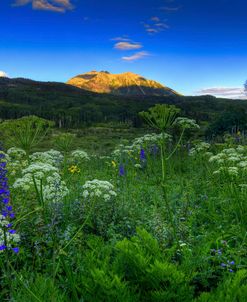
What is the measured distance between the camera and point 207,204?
882cm

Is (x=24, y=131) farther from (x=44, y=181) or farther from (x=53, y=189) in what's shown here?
(x=53, y=189)

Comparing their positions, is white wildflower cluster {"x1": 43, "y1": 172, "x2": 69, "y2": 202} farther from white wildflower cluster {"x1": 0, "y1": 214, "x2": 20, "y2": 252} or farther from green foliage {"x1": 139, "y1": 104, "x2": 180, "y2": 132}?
green foliage {"x1": 139, "y1": 104, "x2": 180, "y2": 132}

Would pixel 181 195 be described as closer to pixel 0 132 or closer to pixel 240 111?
pixel 0 132

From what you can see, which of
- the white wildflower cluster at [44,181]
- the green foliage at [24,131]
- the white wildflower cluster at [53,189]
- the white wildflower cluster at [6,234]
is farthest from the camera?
the green foliage at [24,131]

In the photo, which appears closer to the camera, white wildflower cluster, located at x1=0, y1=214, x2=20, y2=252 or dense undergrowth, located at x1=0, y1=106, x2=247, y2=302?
white wildflower cluster, located at x1=0, y1=214, x2=20, y2=252

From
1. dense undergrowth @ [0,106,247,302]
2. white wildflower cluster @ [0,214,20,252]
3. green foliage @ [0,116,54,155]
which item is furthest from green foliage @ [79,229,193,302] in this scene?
green foliage @ [0,116,54,155]

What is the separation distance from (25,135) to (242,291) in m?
3.49

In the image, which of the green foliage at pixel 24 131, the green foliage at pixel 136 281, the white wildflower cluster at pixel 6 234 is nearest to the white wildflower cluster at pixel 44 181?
the white wildflower cluster at pixel 6 234

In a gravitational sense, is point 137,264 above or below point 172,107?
below

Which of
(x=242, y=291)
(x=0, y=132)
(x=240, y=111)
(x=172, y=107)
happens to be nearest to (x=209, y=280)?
(x=242, y=291)

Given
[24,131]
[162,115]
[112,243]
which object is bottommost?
[112,243]

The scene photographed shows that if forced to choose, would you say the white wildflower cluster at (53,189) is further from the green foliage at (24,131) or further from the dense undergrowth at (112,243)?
the green foliage at (24,131)

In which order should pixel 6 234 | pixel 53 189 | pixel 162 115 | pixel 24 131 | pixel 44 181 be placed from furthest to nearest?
pixel 162 115 < pixel 24 131 < pixel 44 181 < pixel 53 189 < pixel 6 234

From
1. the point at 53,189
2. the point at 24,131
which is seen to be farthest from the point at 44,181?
the point at 24,131
